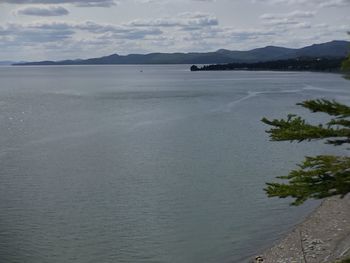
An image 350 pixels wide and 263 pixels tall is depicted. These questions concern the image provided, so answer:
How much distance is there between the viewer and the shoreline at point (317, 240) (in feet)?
61.8

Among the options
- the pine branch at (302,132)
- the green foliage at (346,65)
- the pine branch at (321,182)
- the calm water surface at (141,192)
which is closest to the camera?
the green foliage at (346,65)

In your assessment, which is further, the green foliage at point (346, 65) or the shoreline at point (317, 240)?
the shoreline at point (317, 240)

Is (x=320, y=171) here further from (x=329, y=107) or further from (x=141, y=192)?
(x=141, y=192)

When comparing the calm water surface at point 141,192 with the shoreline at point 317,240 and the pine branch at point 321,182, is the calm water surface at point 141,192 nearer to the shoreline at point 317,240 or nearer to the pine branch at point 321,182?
the shoreline at point 317,240

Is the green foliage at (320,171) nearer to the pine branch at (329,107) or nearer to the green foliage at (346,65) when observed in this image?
the pine branch at (329,107)

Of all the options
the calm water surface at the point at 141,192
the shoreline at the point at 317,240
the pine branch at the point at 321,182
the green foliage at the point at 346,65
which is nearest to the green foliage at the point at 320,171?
the pine branch at the point at 321,182

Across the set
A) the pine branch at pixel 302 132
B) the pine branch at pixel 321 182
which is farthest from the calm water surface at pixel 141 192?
the pine branch at pixel 321 182

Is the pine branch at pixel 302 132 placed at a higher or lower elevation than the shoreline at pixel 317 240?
higher

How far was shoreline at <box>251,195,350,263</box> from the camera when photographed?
18.8 m

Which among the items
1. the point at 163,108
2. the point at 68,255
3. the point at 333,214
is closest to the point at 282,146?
the point at 333,214

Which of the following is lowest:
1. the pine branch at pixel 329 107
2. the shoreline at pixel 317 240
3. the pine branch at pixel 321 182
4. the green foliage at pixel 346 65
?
the shoreline at pixel 317 240

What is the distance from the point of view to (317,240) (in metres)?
20.6

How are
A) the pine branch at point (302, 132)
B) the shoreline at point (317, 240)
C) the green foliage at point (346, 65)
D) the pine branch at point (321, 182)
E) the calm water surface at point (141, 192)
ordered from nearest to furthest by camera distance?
the green foliage at point (346, 65) < the pine branch at point (321, 182) < the pine branch at point (302, 132) < the shoreline at point (317, 240) < the calm water surface at point (141, 192)

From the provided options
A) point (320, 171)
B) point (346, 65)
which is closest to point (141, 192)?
point (320, 171)
